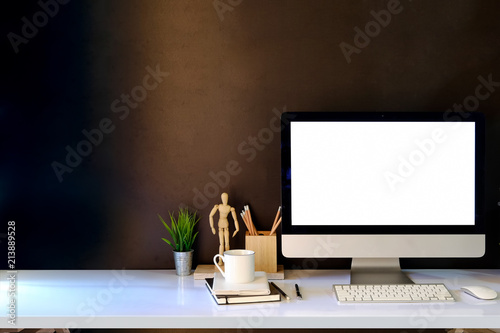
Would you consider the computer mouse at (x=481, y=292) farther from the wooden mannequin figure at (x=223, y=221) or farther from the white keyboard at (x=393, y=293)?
the wooden mannequin figure at (x=223, y=221)

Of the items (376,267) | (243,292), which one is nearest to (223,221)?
(243,292)

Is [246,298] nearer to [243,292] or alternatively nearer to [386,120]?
[243,292]

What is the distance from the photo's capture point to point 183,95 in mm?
1848

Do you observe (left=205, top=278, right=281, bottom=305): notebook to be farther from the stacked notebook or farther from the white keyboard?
the white keyboard

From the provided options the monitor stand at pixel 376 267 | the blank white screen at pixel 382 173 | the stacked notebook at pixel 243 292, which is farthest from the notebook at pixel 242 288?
the monitor stand at pixel 376 267

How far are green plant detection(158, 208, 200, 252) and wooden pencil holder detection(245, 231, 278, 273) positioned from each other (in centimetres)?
22

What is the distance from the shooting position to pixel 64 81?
6.09 feet

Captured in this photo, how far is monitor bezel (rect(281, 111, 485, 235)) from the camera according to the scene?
5.18ft

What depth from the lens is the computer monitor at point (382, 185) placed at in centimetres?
158

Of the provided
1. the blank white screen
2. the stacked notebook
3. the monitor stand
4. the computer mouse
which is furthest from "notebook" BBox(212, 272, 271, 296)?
the computer mouse

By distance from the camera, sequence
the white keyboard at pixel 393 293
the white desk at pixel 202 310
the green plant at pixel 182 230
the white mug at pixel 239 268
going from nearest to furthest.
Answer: the white desk at pixel 202 310
the white keyboard at pixel 393 293
the white mug at pixel 239 268
the green plant at pixel 182 230

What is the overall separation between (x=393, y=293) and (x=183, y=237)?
0.75 meters

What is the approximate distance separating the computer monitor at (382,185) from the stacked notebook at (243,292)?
182mm

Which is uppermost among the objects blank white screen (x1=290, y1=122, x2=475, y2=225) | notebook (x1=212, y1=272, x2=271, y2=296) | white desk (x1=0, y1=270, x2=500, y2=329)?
blank white screen (x1=290, y1=122, x2=475, y2=225)
